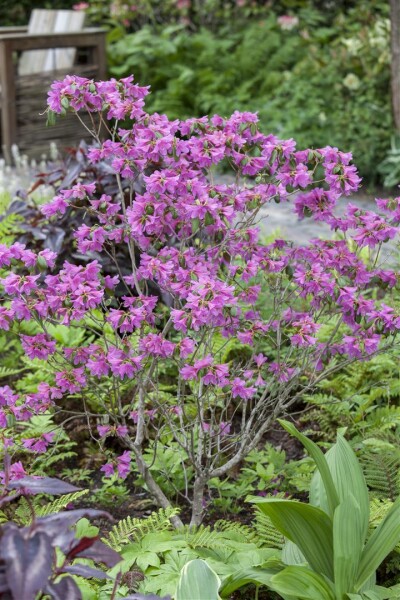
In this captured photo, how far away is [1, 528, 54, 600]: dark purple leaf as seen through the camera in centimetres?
171

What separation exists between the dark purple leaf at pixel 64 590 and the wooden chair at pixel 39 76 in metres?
7.32

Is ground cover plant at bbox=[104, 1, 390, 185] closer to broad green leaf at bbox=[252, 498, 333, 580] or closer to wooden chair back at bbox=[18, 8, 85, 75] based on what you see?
wooden chair back at bbox=[18, 8, 85, 75]

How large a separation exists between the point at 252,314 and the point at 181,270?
45 centimetres

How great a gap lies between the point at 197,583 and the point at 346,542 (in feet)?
1.36

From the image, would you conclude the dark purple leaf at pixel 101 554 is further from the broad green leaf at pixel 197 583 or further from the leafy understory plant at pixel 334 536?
the leafy understory plant at pixel 334 536

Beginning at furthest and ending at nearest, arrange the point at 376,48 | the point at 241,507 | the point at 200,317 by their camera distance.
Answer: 1. the point at 376,48
2. the point at 241,507
3. the point at 200,317

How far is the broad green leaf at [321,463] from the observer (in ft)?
8.14

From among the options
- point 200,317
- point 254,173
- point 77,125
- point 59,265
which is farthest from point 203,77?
point 200,317

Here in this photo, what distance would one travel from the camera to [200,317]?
8.11 feet

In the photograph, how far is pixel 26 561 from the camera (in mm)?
1737

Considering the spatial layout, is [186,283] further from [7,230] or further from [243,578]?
[7,230]

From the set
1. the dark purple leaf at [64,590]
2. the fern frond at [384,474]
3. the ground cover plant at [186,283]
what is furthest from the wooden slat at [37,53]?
the dark purple leaf at [64,590]

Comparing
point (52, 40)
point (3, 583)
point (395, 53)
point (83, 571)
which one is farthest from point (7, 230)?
point (52, 40)

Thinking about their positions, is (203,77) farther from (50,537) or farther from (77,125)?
(50,537)
